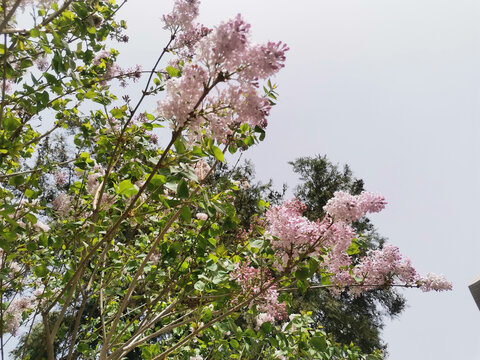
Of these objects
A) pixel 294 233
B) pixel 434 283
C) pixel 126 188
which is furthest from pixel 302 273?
pixel 434 283

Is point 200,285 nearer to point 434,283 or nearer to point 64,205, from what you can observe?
point 64,205

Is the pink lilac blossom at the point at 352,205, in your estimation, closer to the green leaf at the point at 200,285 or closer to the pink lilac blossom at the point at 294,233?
the pink lilac blossom at the point at 294,233

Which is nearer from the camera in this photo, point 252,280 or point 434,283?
point 252,280

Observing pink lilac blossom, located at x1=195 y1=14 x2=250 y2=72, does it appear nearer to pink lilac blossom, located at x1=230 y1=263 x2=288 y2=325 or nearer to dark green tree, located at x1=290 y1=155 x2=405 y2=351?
pink lilac blossom, located at x1=230 y1=263 x2=288 y2=325

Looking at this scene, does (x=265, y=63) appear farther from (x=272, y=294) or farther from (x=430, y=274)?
(x=430, y=274)

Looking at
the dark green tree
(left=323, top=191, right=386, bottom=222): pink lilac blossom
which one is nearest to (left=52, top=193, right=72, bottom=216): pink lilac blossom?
(left=323, top=191, right=386, bottom=222): pink lilac blossom

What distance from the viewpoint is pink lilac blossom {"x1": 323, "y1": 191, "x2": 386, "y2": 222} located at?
84.2 inches

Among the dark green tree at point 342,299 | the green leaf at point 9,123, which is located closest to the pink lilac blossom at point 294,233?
the green leaf at point 9,123

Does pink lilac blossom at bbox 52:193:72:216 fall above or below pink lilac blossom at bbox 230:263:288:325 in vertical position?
above

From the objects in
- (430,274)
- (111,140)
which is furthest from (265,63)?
(430,274)

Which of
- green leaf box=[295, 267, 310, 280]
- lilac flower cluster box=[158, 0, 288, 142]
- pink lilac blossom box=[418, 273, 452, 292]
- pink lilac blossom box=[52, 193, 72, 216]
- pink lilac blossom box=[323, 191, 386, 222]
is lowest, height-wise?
pink lilac blossom box=[418, 273, 452, 292]

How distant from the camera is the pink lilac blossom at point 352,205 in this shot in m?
2.14

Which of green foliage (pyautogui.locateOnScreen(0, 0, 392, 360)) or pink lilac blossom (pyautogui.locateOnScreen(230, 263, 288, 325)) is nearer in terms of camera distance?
green foliage (pyautogui.locateOnScreen(0, 0, 392, 360))

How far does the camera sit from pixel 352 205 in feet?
7.07
